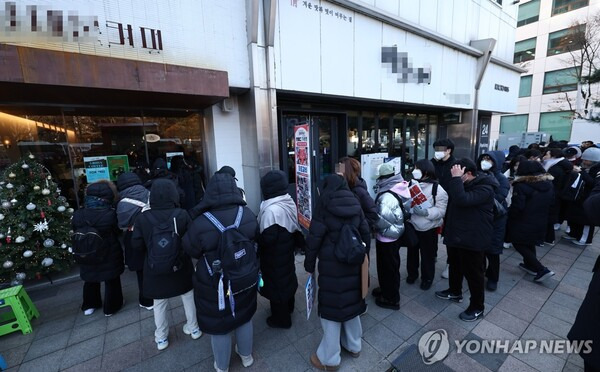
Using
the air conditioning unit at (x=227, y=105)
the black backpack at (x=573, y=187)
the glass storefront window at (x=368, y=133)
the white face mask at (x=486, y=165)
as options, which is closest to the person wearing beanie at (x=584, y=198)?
the black backpack at (x=573, y=187)

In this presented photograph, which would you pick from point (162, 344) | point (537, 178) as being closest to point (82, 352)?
point (162, 344)

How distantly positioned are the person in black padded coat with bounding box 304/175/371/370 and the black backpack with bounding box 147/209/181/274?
1346 mm

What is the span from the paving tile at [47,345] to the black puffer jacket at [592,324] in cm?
506

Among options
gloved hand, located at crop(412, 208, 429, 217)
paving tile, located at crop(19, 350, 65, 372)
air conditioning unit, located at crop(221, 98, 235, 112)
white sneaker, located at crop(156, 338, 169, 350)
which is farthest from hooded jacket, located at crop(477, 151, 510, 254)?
paving tile, located at crop(19, 350, 65, 372)

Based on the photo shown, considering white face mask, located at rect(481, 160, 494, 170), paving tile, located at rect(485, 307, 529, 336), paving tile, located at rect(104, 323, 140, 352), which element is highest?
white face mask, located at rect(481, 160, 494, 170)

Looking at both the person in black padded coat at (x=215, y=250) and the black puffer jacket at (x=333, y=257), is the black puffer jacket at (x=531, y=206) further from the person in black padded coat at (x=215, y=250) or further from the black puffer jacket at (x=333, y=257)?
the person in black padded coat at (x=215, y=250)

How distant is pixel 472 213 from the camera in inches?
117

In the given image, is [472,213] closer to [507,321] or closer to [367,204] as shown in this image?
[367,204]

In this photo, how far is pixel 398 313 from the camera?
3.29m

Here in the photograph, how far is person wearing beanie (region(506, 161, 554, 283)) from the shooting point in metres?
3.66

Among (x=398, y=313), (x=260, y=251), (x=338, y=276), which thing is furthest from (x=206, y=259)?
(x=398, y=313)

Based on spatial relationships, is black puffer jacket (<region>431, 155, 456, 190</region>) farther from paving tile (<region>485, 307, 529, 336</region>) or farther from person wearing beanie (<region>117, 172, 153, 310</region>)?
person wearing beanie (<region>117, 172, 153, 310</region>)

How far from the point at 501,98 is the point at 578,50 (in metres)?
16.0

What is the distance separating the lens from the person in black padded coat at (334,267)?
2281 mm
